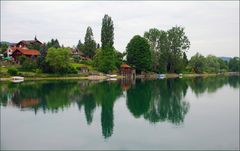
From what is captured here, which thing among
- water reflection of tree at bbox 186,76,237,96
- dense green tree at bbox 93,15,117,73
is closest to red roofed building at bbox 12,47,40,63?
dense green tree at bbox 93,15,117,73

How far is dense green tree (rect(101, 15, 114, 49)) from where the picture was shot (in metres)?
102

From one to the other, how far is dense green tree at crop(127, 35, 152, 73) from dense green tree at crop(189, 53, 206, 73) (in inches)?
1531

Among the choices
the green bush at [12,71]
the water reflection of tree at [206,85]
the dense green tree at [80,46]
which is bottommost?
the water reflection of tree at [206,85]

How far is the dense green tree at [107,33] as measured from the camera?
101625 mm

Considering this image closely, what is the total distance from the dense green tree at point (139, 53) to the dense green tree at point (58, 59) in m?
26.6

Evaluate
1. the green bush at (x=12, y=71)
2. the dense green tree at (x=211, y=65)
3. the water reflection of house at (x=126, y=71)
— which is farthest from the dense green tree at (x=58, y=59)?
the dense green tree at (x=211, y=65)

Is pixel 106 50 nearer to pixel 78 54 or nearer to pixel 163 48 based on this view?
pixel 78 54

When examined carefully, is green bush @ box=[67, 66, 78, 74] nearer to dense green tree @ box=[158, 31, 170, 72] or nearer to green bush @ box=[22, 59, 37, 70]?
green bush @ box=[22, 59, 37, 70]

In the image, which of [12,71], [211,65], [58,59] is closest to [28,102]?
[12,71]

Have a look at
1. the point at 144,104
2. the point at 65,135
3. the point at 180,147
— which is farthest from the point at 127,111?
the point at 180,147

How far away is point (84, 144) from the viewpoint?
22.6 m

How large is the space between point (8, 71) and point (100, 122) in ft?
191

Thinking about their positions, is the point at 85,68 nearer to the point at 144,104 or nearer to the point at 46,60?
the point at 46,60

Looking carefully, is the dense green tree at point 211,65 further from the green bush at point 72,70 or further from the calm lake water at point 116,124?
the calm lake water at point 116,124
